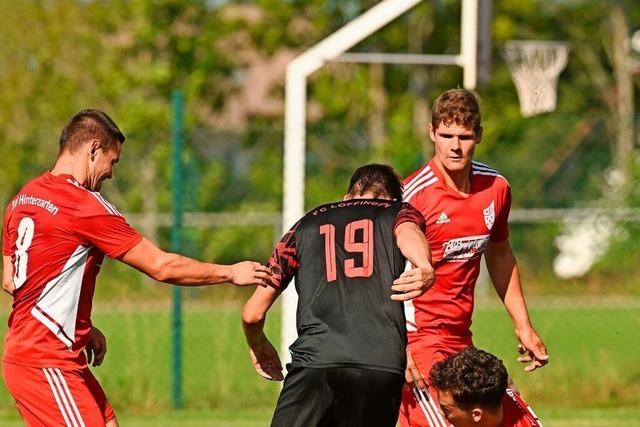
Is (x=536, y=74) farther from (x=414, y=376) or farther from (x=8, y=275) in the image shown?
(x=8, y=275)

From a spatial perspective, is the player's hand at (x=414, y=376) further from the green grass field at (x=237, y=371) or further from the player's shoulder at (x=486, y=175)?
the green grass field at (x=237, y=371)

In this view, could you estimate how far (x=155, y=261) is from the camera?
6.34 meters

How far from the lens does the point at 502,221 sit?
7.32 meters

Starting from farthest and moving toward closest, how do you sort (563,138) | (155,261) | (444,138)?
1. (563,138)
2. (444,138)
3. (155,261)

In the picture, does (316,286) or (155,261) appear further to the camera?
(155,261)

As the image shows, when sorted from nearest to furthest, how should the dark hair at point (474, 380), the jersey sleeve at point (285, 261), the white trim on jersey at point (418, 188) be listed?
1. the jersey sleeve at point (285, 261)
2. the dark hair at point (474, 380)
3. the white trim on jersey at point (418, 188)

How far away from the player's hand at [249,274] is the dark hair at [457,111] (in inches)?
56.0

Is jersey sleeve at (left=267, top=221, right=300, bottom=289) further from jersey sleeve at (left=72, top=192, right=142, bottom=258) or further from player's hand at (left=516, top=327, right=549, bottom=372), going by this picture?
player's hand at (left=516, top=327, right=549, bottom=372)

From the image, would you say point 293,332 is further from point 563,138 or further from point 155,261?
point 563,138

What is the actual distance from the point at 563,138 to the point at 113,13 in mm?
13021

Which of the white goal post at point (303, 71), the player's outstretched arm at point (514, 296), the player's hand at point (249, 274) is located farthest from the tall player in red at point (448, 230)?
the white goal post at point (303, 71)

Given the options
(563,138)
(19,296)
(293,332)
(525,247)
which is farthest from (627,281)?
(19,296)

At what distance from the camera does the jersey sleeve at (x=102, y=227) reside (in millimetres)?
6258

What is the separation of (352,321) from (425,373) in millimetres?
1112
